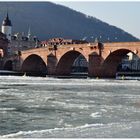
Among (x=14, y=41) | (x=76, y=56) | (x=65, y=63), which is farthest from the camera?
(x=14, y=41)

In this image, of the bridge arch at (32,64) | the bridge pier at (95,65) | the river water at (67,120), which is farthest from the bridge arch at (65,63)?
the river water at (67,120)

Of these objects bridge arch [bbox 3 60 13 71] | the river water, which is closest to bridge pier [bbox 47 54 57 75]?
bridge arch [bbox 3 60 13 71]

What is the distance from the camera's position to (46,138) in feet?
68.5

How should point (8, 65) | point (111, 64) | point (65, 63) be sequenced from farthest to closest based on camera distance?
point (8, 65) < point (65, 63) < point (111, 64)

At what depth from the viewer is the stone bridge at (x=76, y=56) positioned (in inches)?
3553

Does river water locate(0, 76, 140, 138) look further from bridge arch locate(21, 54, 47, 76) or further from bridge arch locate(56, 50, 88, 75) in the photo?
bridge arch locate(21, 54, 47, 76)

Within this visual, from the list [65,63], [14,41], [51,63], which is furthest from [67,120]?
[14,41]

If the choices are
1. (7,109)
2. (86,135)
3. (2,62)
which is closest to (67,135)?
(86,135)

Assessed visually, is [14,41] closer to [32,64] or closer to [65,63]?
[32,64]

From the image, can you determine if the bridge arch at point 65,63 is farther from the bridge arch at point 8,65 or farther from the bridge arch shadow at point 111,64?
the bridge arch at point 8,65

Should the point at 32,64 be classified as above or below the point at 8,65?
above

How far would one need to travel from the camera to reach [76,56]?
111 metres

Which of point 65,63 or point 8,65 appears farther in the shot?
point 8,65

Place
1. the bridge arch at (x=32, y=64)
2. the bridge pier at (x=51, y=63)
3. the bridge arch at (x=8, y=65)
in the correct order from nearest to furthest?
the bridge pier at (x=51, y=63), the bridge arch at (x=32, y=64), the bridge arch at (x=8, y=65)
